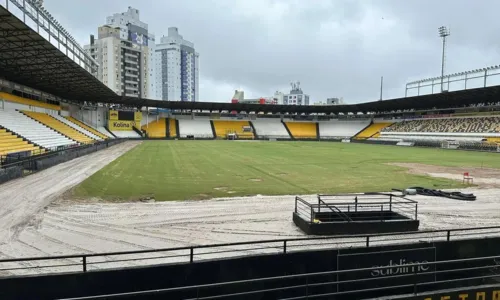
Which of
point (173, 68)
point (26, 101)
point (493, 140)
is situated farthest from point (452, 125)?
point (173, 68)

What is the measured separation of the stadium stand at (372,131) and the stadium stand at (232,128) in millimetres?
29664

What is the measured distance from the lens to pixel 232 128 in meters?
93.2

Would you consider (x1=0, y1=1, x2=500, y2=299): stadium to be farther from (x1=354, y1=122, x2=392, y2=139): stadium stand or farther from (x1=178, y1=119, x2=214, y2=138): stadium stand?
(x1=354, y1=122, x2=392, y2=139): stadium stand

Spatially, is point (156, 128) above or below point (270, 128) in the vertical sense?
below

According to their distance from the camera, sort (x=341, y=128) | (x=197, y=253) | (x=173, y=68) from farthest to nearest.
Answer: (x=173, y=68), (x=341, y=128), (x=197, y=253)

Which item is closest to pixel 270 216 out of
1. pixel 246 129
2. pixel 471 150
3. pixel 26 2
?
pixel 26 2

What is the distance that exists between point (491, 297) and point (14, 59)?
38.7 meters

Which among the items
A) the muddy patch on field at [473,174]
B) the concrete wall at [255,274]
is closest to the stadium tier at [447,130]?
the muddy patch on field at [473,174]

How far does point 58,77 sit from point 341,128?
7650 cm

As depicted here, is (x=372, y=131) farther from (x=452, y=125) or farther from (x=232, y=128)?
(x=232, y=128)

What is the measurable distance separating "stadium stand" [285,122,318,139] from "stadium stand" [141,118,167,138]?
35597mm

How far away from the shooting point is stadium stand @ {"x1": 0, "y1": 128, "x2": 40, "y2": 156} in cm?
2662

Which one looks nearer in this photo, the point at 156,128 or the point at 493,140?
the point at 493,140

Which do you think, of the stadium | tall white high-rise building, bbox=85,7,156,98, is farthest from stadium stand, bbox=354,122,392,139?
tall white high-rise building, bbox=85,7,156,98
